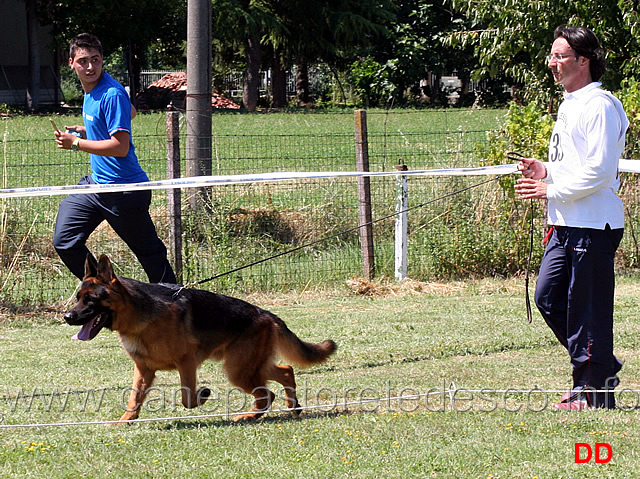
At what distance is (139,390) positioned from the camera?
502cm

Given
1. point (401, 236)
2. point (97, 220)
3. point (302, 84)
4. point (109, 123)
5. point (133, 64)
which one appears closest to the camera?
point (109, 123)

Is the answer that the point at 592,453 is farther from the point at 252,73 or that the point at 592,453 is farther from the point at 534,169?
the point at 252,73

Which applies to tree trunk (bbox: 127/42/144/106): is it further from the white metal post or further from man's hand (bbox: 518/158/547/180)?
man's hand (bbox: 518/158/547/180)

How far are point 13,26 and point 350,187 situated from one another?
36.7 metres

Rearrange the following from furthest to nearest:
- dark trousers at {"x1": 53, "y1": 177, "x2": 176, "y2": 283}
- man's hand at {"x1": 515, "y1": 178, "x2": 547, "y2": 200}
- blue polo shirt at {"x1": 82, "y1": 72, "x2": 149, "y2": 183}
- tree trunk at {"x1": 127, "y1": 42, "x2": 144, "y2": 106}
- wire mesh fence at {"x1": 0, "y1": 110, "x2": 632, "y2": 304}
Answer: tree trunk at {"x1": 127, "y1": 42, "x2": 144, "y2": 106}
wire mesh fence at {"x1": 0, "y1": 110, "x2": 632, "y2": 304}
dark trousers at {"x1": 53, "y1": 177, "x2": 176, "y2": 283}
blue polo shirt at {"x1": 82, "y1": 72, "x2": 149, "y2": 183}
man's hand at {"x1": 515, "y1": 178, "x2": 547, "y2": 200}

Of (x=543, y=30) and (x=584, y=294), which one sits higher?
(x=543, y=30)

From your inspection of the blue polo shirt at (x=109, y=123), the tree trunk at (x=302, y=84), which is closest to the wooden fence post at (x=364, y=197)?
the blue polo shirt at (x=109, y=123)

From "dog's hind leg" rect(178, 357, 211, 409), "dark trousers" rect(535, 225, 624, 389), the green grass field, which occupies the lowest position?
the green grass field

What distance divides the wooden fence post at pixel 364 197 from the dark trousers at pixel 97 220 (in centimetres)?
392

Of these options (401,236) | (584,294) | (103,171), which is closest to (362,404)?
(584,294)

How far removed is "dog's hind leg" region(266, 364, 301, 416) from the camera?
5191 millimetres

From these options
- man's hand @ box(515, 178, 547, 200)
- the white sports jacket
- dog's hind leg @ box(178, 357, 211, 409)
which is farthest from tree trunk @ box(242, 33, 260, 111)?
the white sports jacket

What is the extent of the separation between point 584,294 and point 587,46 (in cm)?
A: 137

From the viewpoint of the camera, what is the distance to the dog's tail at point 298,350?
527 cm
